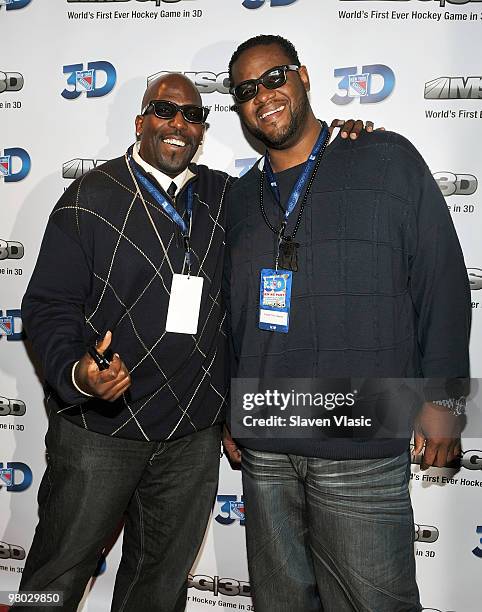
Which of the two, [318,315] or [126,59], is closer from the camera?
[318,315]

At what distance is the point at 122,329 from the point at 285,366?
1.77 feet

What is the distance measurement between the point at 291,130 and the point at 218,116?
2.55 feet

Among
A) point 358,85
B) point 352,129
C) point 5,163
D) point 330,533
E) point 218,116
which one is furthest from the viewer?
point 5,163

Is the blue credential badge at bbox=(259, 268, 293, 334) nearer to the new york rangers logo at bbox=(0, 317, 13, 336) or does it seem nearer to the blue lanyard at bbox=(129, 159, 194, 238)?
the blue lanyard at bbox=(129, 159, 194, 238)

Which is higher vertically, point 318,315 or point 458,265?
point 458,265

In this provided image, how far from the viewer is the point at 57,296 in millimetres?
1938

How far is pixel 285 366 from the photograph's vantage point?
1.79m

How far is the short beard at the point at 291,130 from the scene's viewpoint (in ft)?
5.99

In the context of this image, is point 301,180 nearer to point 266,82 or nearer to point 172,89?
point 266,82

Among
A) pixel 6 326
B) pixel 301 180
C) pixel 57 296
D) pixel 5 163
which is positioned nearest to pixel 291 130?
pixel 301 180

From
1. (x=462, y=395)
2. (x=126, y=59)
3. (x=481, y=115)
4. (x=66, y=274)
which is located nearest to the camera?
(x=462, y=395)

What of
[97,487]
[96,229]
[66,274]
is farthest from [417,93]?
[97,487]

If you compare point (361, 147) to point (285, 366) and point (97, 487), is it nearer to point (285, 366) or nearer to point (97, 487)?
point (285, 366)

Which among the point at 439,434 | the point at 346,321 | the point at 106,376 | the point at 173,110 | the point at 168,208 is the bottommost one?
the point at 439,434
